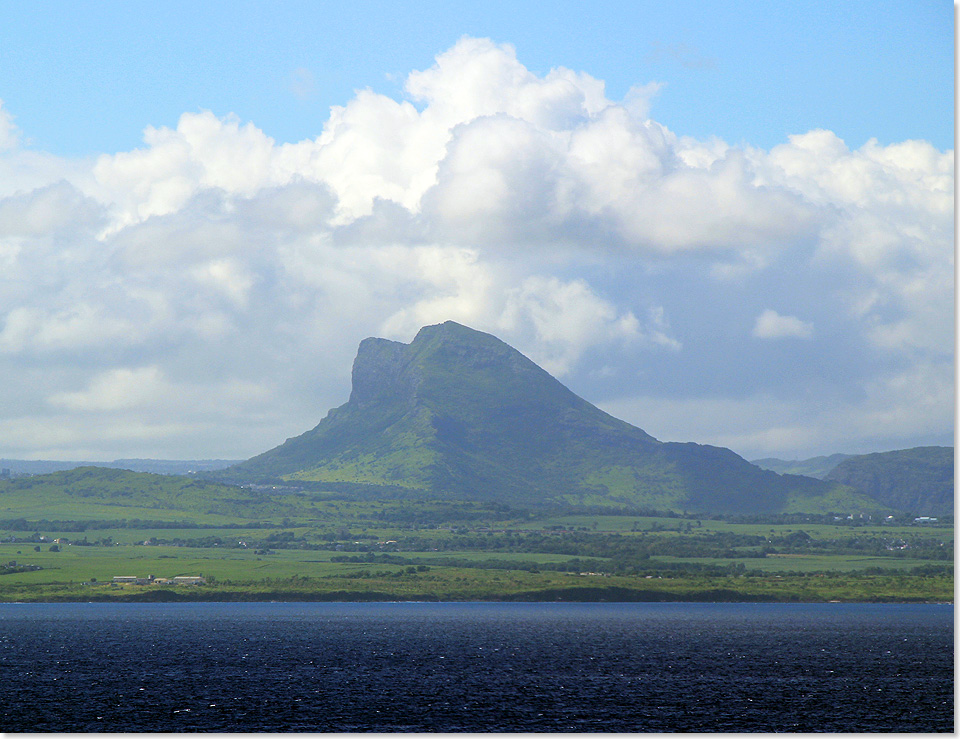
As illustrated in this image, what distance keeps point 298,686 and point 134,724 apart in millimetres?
41846

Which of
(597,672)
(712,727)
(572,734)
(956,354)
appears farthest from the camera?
(597,672)

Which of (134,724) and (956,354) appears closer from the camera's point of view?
(956,354)

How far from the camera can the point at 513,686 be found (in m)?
171

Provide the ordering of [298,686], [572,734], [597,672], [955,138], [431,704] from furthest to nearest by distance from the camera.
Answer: [597,672], [298,686], [431,704], [572,734], [955,138]

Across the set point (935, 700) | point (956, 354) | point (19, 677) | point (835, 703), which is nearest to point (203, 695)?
Result: point (19, 677)

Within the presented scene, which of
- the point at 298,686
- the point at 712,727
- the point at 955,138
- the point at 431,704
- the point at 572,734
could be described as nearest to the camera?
the point at 955,138

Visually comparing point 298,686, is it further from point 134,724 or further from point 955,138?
point 955,138

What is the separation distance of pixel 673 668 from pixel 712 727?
221ft

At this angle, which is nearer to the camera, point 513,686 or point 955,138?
point 955,138

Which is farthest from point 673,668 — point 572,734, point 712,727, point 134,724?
point 134,724

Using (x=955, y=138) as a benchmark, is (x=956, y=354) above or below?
below

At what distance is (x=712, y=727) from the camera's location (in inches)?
5197

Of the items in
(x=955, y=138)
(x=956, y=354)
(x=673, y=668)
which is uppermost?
(x=955, y=138)

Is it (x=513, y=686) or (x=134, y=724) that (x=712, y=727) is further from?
(x=134, y=724)
